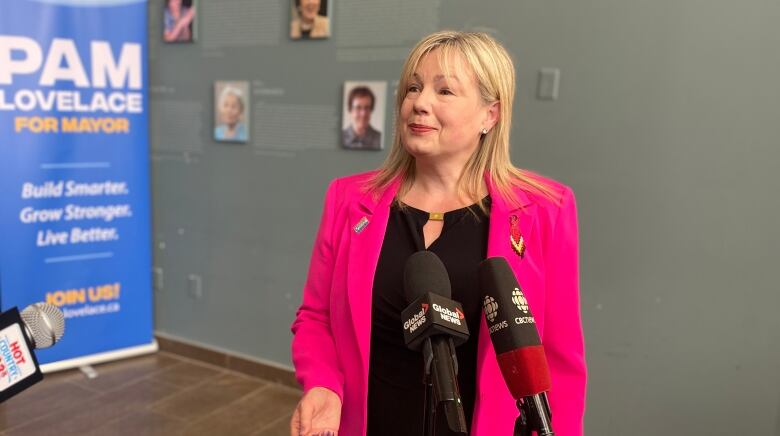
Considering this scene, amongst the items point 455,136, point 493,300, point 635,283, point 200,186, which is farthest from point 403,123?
point 200,186

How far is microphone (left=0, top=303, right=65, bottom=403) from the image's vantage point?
113cm

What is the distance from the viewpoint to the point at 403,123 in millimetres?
1294

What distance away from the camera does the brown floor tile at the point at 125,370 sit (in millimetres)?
3332

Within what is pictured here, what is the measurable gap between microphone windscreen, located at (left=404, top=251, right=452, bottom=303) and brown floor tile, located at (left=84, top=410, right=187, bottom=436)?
241cm

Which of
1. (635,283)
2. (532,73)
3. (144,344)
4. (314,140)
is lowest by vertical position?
(144,344)

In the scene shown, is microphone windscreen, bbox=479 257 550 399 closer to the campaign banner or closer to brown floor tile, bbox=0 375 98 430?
brown floor tile, bbox=0 375 98 430

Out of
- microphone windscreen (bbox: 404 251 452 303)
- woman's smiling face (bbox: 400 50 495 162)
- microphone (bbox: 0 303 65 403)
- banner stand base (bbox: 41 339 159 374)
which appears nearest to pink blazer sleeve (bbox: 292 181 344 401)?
woman's smiling face (bbox: 400 50 495 162)

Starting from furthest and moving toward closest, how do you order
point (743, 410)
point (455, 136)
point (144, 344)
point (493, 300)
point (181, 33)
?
1. point (144, 344)
2. point (181, 33)
3. point (743, 410)
4. point (455, 136)
5. point (493, 300)

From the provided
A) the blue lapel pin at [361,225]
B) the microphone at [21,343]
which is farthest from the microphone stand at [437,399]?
the microphone at [21,343]

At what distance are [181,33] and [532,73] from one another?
217cm

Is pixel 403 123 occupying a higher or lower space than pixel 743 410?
higher

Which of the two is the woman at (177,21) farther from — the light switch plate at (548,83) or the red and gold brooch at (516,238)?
the red and gold brooch at (516,238)

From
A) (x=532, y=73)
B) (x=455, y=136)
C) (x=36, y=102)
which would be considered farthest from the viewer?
(x=36, y=102)

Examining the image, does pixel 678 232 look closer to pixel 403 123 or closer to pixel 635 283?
pixel 635 283
